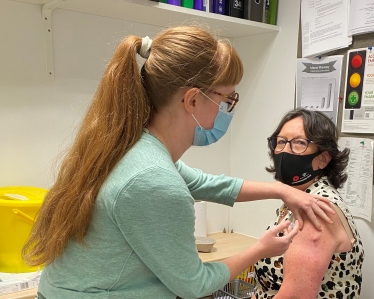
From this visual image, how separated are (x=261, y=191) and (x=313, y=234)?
0.75 feet

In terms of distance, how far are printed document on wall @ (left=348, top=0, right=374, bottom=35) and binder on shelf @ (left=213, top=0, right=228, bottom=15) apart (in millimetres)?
622

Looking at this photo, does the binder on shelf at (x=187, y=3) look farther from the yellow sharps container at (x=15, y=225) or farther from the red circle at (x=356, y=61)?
the yellow sharps container at (x=15, y=225)

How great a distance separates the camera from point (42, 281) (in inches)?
41.6

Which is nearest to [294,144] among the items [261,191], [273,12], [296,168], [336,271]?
[296,168]

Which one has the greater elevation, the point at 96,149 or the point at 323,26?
the point at 323,26

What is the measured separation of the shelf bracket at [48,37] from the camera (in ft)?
5.74

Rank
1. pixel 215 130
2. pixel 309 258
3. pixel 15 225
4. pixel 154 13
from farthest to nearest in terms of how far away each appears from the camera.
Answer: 1. pixel 154 13
2. pixel 15 225
3. pixel 309 258
4. pixel 215 130

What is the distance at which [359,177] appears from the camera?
1.79 meters

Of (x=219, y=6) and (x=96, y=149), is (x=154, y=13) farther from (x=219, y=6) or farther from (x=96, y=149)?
(x=96, y=149)

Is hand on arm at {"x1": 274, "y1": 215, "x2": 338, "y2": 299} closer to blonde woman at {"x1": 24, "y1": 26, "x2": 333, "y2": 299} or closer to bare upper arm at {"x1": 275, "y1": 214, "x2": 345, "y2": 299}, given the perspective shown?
bare upper arm at {"x1": 275, "y1": 214, "x2": 345, "y2": 299}

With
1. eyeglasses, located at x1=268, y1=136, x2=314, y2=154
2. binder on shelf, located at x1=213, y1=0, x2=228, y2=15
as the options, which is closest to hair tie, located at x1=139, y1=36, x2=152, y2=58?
eyeglasses, located at x1=268, y1=136, x2=314, y2=154

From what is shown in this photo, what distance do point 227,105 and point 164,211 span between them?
0.38 meters

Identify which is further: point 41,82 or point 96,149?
point 41,82

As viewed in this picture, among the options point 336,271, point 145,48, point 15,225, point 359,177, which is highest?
point 145,48
